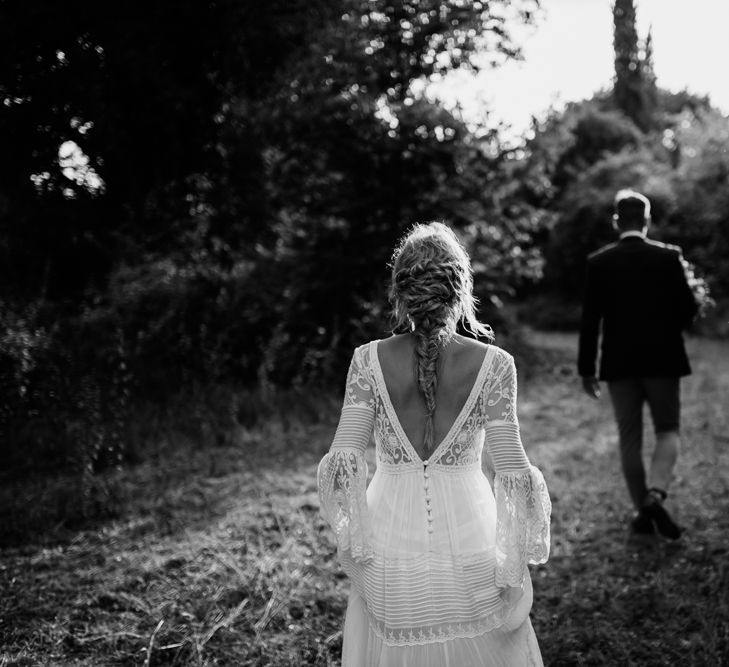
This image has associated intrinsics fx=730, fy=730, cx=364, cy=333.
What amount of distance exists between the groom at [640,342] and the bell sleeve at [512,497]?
7.77ft

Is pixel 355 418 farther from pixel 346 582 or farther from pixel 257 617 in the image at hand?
pixel 346 582

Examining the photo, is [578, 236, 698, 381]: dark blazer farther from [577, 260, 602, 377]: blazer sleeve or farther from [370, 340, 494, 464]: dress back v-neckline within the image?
[370, 340, 494, 464]: dress back v-neckline

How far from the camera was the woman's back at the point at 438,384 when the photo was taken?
2516mm

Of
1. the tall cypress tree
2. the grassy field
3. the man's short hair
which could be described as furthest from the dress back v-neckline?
the tall cypress tree

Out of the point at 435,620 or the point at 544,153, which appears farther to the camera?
the point at 544,153

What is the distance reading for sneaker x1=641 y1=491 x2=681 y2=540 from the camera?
14.8ft

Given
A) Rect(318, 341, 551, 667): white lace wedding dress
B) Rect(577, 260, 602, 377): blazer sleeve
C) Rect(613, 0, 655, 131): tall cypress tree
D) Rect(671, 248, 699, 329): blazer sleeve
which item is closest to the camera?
Rect(318, 341, 551, 667): white lace wedding dress

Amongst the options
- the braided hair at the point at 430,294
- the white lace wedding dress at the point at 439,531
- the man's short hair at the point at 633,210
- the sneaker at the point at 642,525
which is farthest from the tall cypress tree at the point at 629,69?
the white lace wedding dress at the point at 439,531

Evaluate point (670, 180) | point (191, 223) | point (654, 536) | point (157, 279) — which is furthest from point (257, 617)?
point (670, 180)

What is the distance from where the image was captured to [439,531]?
97.7 inches

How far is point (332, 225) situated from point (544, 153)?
3.55 meters

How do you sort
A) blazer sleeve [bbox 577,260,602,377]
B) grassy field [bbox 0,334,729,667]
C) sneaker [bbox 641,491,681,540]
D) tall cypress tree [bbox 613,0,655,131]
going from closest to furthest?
grassy field [bbox 0,334,729,667], sneaker [bbox 641,491,681,540], blazer sleeve [bbox 577,260,602,377], tall cypress tree [bbox 613,0,655,131]

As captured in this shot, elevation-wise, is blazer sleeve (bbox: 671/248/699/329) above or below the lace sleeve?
above

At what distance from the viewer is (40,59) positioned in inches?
263
